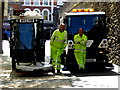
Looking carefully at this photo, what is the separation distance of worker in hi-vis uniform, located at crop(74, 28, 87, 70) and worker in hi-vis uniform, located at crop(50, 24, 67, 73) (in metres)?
0.53

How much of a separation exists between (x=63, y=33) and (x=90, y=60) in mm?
1690

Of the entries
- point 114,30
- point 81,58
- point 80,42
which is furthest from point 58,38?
point 114,30

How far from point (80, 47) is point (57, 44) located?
0.92 m

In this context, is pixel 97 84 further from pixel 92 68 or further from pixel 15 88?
pixel 92 68

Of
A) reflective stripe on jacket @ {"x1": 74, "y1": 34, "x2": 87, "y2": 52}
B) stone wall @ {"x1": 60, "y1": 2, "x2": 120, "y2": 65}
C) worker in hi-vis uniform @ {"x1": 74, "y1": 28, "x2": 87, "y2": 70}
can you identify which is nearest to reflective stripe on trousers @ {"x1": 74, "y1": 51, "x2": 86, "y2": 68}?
worker in hi-vis uniform @ {"x1": 74, "y1": 28, "x2": 87, "y2": 70}

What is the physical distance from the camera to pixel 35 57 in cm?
1254

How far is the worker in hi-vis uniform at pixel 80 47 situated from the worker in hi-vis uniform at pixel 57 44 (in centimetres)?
53

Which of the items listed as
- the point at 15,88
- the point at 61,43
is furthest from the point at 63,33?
the point at 15,88

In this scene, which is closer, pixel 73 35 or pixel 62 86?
pixel 62 86

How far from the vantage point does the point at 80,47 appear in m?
12.5

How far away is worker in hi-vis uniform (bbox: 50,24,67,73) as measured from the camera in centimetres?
1220

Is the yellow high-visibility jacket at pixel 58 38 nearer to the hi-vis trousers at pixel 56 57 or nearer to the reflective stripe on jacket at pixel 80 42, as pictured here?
the hi-vis trousers at pixel 56 57

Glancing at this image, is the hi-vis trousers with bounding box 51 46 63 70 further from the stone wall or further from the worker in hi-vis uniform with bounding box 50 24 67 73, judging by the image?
the stone wall

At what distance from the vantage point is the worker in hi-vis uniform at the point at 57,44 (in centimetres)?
1220
